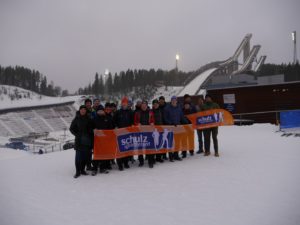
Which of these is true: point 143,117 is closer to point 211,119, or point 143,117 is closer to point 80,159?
point 80,159

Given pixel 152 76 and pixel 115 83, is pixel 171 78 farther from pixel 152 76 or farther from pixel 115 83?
pixel 115 83

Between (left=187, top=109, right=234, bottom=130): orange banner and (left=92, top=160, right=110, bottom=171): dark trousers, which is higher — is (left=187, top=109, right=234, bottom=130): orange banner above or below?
above

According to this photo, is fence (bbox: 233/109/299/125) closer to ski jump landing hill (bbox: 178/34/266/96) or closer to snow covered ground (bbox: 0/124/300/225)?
snow covered ground (bbox: 0/124/300/225)

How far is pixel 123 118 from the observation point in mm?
7812

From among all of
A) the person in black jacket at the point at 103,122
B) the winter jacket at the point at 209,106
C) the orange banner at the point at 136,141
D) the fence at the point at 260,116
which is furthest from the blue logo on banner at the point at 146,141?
the fence at the point at 260,116

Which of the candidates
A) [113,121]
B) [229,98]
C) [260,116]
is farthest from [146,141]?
[260,116]

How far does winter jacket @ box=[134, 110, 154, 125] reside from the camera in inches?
314

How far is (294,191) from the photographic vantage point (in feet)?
17.2

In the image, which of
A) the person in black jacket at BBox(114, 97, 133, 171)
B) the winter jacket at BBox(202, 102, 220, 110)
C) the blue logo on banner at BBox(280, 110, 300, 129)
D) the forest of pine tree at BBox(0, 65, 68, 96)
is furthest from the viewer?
the forest of pine tree at BBox(0, 65, 68, 96)

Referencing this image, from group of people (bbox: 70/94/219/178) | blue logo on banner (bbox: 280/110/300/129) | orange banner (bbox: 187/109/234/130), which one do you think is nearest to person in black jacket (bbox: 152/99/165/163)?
group of people (bbox: 70/94/219/178)

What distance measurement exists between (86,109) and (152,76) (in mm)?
118836

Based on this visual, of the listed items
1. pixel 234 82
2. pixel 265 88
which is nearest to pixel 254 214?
pixel 265 88

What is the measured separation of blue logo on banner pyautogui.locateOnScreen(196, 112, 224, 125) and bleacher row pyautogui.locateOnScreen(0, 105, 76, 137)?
Result: 4979 cm

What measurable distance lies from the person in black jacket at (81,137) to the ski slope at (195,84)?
31983mm
